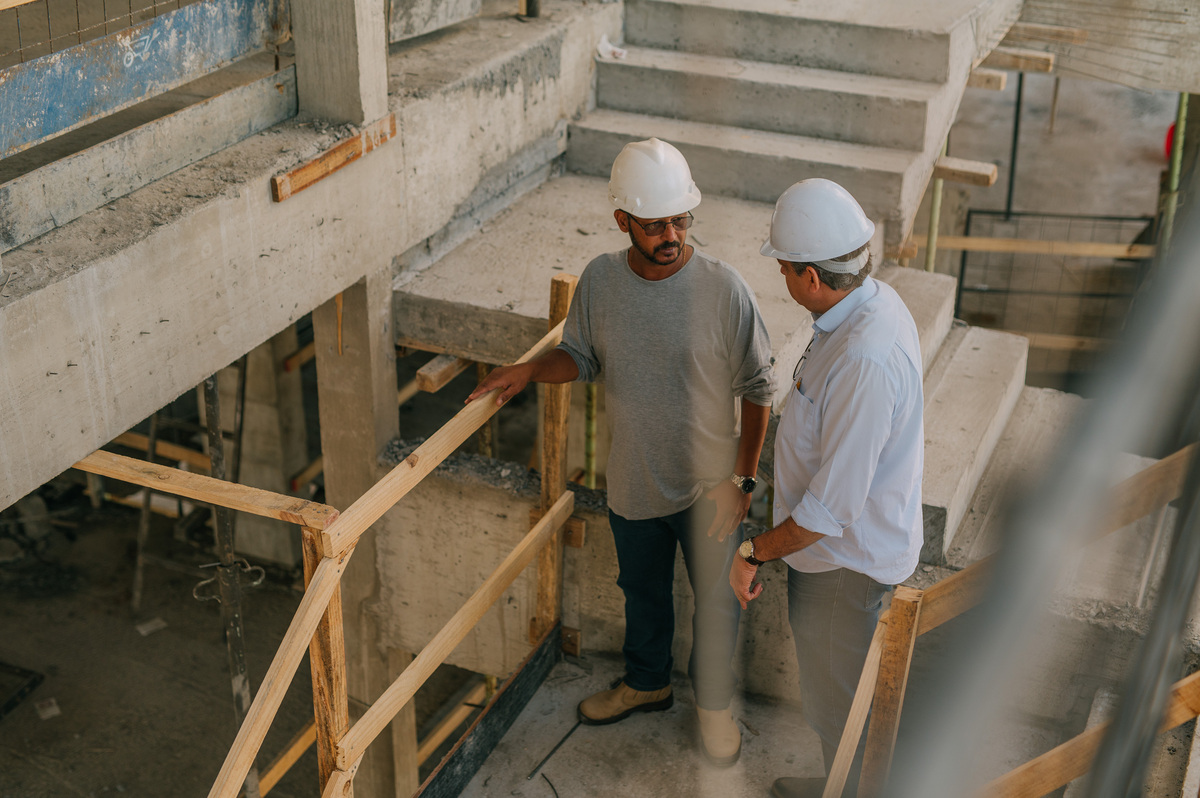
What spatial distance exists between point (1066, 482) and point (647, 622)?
11.1 ft

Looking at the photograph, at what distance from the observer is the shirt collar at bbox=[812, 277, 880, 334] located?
9.25 feet

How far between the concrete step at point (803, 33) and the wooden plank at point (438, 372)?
2495mm

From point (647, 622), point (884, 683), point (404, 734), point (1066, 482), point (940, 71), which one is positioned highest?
point (1066, 482)

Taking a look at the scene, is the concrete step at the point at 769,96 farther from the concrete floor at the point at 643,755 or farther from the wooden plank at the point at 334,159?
the concrete floor at the point at 643,755

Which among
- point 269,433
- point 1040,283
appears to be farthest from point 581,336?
point 1040,283

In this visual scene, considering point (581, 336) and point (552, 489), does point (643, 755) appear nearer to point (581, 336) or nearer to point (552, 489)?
point (552, 489)

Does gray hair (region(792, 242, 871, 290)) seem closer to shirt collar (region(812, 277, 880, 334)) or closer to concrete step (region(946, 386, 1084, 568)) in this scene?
shirt collar (region(812, 277, 880, 334))

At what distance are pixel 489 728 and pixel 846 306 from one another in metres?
2.01

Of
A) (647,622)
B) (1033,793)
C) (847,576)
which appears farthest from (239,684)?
(1033,793)

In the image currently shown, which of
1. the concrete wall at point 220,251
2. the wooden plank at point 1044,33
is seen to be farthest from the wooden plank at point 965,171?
the concrete wall at point 220,251

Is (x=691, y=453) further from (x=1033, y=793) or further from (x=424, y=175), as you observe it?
(x=424, y=175)

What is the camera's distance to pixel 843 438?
2.74 metres

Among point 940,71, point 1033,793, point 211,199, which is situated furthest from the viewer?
point 940,71

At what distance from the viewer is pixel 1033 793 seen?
2535mm
